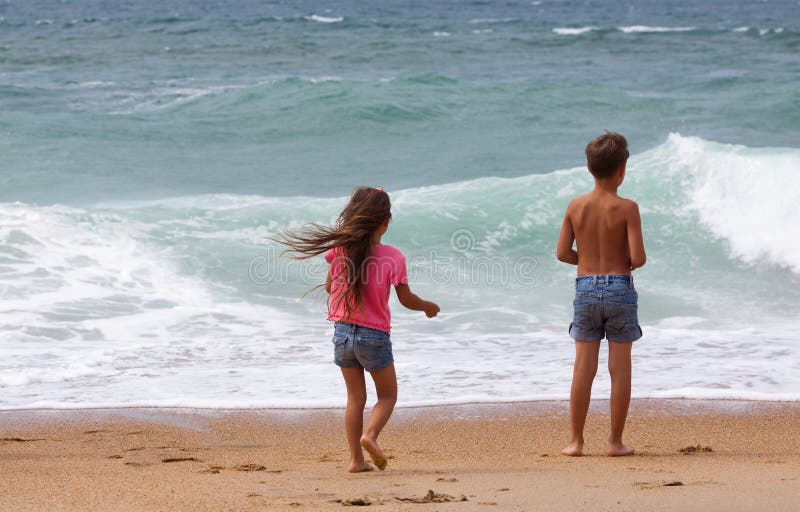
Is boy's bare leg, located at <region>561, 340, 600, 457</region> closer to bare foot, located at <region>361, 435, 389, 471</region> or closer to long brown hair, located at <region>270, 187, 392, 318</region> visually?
bare foot, located at <region>361, 435, 389, 471</region>

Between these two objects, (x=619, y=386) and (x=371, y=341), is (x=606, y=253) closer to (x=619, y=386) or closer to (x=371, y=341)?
(x=619, y=386)

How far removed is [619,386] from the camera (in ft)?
13.8

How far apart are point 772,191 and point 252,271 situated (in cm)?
593

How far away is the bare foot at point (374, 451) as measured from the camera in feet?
12.7

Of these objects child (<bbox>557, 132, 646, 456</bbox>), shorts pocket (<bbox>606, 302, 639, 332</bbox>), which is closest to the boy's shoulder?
child (<bbox>557, 132, 646, 456</bbox>)

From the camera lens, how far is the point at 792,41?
32719 millimetres

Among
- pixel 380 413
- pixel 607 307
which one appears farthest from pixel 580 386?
pixel 380 413

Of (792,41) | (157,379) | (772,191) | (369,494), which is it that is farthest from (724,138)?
(792,41)

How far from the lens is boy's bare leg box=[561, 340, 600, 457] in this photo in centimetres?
420

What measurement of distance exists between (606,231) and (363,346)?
3.51 feet

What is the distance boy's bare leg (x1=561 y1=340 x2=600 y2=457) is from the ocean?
1.24 m

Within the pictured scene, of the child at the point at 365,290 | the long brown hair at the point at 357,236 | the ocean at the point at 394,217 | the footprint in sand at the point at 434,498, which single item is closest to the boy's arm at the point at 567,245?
the child at the point at 365,290

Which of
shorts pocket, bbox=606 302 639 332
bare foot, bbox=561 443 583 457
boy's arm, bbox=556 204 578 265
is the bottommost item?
bare foot, bbox=561 443 583 457

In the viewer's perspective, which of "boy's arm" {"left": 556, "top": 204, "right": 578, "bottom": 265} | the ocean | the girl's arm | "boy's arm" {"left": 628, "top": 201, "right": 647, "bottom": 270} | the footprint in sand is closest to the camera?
the footprint in sand
